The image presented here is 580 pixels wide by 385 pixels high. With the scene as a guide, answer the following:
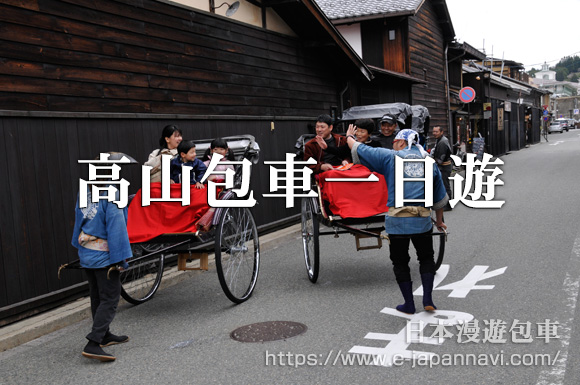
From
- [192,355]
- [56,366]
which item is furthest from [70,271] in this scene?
[192,355]

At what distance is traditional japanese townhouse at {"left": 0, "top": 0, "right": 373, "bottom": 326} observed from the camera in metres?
6.36

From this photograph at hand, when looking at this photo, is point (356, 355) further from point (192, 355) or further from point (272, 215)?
point (272, 215)

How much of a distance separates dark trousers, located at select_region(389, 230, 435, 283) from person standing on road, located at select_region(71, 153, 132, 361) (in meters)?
2.61

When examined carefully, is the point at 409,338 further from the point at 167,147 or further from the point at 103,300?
the point at 167,147

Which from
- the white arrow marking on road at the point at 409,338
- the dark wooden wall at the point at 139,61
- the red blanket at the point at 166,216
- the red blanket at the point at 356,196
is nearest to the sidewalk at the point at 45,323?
the red blanket at the point at 166,216

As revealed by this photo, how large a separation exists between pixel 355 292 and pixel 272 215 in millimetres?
5398

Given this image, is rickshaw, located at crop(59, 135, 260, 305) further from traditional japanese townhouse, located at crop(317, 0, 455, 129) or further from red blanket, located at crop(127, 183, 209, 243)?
traditional japanese townhouse, located at crop(317, 0, 455, 129)

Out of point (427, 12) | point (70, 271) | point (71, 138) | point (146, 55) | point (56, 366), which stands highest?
point (427, 12)

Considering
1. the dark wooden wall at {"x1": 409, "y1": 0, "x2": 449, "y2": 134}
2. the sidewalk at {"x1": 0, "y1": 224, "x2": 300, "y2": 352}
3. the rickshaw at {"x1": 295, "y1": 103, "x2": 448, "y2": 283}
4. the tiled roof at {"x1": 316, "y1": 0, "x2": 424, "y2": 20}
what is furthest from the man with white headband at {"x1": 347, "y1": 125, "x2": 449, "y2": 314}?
the dark wooden wall at {"x1": 409, "y1": 0, "x2": 449, "y2": 134}

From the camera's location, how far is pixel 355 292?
677 centimetres

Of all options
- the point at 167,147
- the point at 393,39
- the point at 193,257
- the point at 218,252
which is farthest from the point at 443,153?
the point at 393,39

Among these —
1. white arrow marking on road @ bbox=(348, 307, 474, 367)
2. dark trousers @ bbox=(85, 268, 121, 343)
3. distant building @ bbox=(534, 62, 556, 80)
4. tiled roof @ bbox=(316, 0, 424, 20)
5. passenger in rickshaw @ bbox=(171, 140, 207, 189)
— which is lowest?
white arrow marking on road @ bbox=(348, 307, 474, 367)

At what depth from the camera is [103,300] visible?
5.12 meters

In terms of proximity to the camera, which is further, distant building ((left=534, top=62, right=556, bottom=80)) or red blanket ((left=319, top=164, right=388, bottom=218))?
distant building ((left=534, top=62, right=556, bottom=80))
